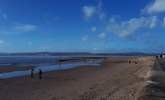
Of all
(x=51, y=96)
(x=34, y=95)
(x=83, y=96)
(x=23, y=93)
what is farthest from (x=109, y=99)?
(x=23, y=93)

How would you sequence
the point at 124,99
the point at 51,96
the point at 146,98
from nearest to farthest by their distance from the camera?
the point at 146,98
the point at 124,99
the point at 51,96

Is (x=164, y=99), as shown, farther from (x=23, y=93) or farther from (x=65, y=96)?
(x=23, y=93)

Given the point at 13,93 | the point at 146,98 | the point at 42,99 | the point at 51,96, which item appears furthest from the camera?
the point at 13,93

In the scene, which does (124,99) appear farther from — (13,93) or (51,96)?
(13,93)

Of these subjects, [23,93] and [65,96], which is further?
[23,93]

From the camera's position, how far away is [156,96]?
13.4m

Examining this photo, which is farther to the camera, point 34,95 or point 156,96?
point 34,95

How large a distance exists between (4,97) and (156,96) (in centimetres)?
994

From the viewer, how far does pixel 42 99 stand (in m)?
16.4

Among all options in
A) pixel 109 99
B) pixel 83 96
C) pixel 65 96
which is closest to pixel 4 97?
pixel 65 96

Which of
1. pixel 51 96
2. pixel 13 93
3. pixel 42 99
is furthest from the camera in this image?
pixel 13 93

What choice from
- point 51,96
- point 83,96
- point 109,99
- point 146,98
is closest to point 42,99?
point 51,96

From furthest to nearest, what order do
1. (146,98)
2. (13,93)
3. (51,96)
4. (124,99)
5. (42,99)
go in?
(13,93)
(51,96)
(42,99)
(124,99)
(146,98)

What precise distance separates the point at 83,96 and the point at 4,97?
5332 mm
